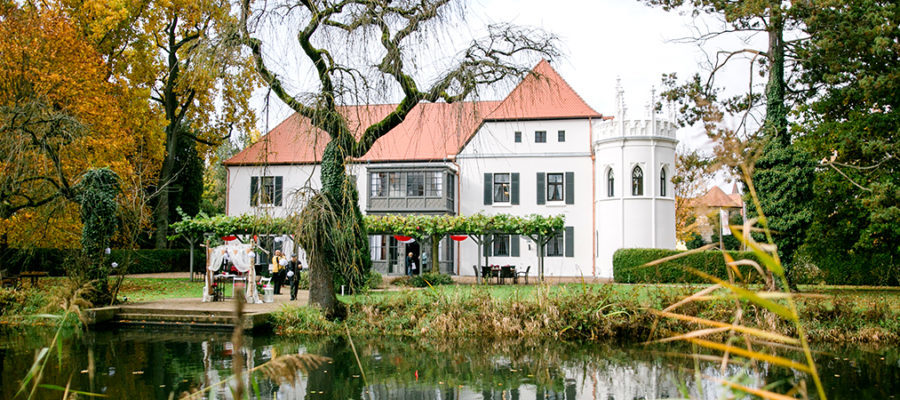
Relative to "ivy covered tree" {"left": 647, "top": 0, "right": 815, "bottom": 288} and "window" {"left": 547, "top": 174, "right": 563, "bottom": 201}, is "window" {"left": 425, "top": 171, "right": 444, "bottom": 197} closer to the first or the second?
"window" {"left": 547, "top": 174, "right": 563, "bottom": 201}

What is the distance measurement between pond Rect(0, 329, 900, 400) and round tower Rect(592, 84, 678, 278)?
49.9ft

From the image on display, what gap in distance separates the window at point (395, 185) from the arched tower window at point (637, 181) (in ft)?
32.0

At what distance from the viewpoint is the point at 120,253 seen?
26.2 metres

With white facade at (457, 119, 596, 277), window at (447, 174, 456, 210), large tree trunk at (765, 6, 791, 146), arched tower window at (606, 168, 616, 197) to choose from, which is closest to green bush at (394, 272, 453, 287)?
white facade at (457, 119, 596, 277)

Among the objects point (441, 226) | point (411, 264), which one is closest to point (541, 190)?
point (411, 264)

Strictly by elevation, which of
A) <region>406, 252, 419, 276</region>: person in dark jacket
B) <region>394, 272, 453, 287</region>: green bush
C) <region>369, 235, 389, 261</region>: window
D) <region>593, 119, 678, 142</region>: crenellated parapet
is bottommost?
<region>394, 272, 453, 287</region>: green bush

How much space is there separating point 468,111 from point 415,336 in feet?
14.0

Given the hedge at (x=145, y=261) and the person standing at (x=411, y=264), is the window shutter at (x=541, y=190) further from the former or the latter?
the hedge at (x=145, y=261)

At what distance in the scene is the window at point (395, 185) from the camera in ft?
95.2

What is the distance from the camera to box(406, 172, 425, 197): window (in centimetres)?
2869

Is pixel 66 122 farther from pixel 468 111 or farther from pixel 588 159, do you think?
pixel 588 159

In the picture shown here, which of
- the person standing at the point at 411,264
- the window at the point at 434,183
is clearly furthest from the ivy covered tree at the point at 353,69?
the window at the point at 434,183

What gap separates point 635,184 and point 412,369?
1950cm

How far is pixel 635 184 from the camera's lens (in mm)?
26625
